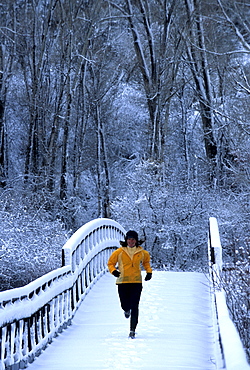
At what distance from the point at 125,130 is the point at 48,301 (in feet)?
91.6

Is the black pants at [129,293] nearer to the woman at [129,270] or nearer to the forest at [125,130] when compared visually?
the woman at [129,270]

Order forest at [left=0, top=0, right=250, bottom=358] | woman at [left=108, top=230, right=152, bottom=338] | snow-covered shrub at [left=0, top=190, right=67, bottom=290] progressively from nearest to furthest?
woman at [left=108, top=230, right=152, bottom=338], snow-covered shrub at [left=0, top=190, right=67, bottom=290], forest at [left=0, top=0, right=250, bottom=358]

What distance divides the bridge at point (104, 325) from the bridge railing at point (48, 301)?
0.03 feet

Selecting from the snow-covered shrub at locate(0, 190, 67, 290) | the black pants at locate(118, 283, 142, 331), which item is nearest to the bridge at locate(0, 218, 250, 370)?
the black pants at locate(118, 283, 142, 331)

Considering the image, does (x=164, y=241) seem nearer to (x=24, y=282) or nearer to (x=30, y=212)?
(x=30, y=212)

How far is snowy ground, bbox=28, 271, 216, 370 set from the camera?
6.75 m

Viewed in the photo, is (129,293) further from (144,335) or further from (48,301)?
(48,301)

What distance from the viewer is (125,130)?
35.6 metres

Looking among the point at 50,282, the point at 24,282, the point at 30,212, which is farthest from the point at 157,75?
the point at 50,282

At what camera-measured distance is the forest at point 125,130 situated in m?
20.0

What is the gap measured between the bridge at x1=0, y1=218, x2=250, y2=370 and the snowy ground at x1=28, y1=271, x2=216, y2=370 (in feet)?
0.04

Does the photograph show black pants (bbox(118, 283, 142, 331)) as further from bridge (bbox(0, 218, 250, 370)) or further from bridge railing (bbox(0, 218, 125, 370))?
bridge railing (bbox(0, 218, 125, 370))

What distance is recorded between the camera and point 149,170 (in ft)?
77.7

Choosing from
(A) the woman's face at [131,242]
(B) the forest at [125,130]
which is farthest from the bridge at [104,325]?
(B) the forest at [125,130]
